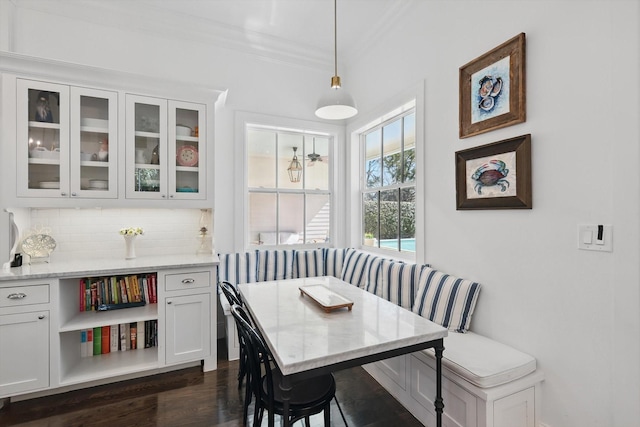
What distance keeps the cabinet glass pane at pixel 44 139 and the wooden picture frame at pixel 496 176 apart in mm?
3070

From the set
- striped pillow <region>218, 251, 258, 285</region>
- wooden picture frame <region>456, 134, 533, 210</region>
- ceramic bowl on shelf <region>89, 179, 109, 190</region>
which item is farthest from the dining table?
ceramic bowl on shelf <region>89, 179, 109, 190</region>

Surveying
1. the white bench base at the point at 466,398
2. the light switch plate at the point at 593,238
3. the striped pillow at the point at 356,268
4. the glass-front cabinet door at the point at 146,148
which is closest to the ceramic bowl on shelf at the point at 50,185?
the glass-front cabinet door at the point at 146,148

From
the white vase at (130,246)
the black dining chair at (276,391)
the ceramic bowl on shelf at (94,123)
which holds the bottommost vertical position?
the black dining chair at (276,391)

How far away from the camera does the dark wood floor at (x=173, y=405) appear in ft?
6.26

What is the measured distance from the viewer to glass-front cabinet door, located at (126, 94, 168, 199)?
2.53 meters

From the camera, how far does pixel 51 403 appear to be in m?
2.10

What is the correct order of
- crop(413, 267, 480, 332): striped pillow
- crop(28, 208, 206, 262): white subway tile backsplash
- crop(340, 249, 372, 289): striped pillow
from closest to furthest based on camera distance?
crop(413, 267, 480, 332): striped pillow → crop(28, 208, 206, 262): white subway tile backsplash → crop(340, 249, 372, 289): striped pillow

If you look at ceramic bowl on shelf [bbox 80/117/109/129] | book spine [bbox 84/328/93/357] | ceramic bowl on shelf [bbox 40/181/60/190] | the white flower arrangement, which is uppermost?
ceramic bowl on shelf [bbox 80/117/109/129]

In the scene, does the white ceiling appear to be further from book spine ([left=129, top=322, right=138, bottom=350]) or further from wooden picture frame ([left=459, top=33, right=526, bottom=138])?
book spine ([left=129, top=322, right=138, bottom=350])

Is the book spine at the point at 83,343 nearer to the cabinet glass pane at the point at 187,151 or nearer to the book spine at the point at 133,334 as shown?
the book spine at the point at 133,334

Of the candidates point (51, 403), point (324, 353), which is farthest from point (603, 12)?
point (51, 403)

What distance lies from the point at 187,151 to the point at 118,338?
1.73 metres

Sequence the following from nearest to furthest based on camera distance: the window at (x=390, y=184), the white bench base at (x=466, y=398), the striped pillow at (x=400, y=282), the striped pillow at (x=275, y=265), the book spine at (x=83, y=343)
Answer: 1. the white bench base at (x=466, y=398)
2. the striped pillow at (x=400, y=282)
3. the book spine at (x=83, y=343)
4. the window at (x=390, y=184)
5. the striped pillow at (x=275, y=265)

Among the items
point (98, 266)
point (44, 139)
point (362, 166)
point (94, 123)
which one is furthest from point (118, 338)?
point (362, 166)
